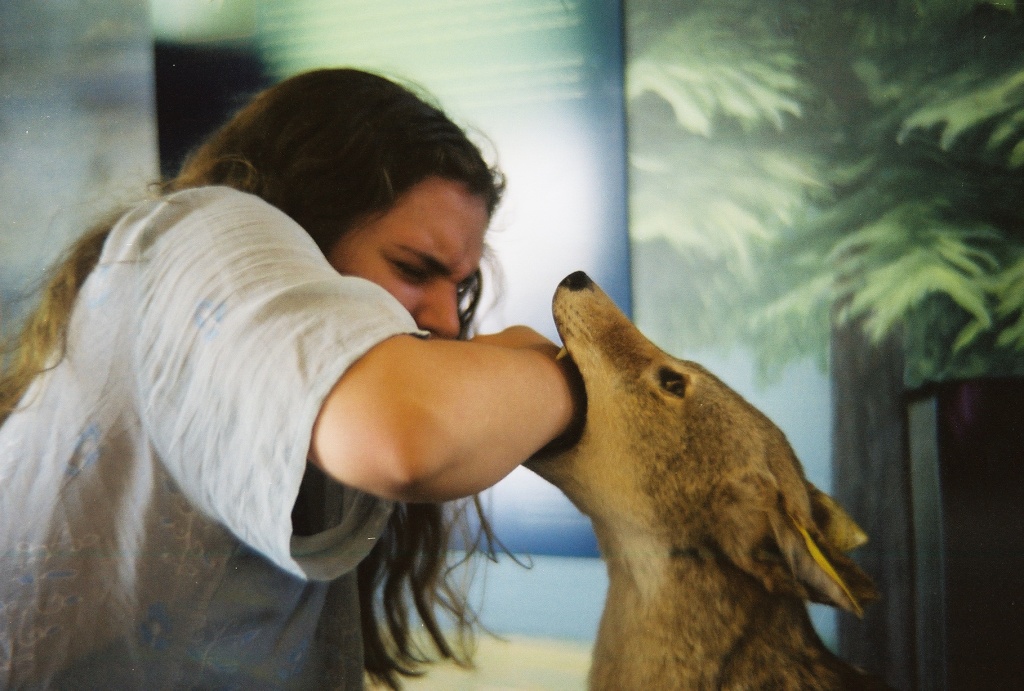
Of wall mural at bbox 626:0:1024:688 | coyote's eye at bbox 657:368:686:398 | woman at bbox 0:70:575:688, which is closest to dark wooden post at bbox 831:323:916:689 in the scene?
wall mural at bbox 626:0:1024:688

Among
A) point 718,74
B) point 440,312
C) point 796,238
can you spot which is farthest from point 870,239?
point 440,312

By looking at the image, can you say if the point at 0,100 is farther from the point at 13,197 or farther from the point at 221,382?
the point at 221,382

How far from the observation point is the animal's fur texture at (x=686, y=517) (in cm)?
65

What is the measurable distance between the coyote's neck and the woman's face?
0.94 ft

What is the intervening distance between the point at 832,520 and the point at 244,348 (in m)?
0.51

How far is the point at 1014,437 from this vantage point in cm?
66

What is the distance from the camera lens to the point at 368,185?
69 cm

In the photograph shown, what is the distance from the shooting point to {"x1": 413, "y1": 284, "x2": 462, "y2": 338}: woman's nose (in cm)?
66

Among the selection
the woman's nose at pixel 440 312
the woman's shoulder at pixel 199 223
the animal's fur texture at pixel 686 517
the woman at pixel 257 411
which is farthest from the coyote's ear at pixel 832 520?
the woman's shoulder at pixel 199 223

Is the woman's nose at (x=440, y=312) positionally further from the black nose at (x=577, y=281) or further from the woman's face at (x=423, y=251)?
the black nose at (x=577, y=281)

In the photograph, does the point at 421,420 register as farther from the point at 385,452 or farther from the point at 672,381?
the point at 672,381

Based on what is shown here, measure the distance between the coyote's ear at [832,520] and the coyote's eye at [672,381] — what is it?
0.45 feet

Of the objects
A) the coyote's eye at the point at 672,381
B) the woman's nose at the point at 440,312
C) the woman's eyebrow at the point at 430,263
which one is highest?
the woman's eyebrow at the point at 430,263

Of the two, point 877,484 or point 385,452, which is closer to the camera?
point 385,452
